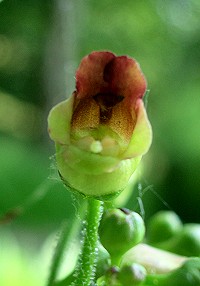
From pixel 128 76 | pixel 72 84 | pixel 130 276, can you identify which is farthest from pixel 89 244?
pixel 72 84

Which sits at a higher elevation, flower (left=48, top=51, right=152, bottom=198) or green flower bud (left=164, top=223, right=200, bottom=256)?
flower (left=48, top=51, right=152, bottom=198)

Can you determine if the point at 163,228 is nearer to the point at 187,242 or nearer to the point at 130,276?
the point at 187,242

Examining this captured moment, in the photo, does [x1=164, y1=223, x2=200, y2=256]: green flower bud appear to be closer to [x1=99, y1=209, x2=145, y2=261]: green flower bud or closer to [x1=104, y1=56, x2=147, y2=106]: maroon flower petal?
[x1=99, y1=209, x2=145, y2=261]: green flower bud

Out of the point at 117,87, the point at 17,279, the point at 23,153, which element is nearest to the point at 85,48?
the point at 23,153

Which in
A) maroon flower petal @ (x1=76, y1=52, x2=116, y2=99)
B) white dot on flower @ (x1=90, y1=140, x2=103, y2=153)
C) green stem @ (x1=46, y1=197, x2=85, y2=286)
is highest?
maroon flower petal @ (x1=76, y1=52, x2=116, y2=99)

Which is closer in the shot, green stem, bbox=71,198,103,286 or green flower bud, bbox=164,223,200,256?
green stem, bbox=71,198,103,286

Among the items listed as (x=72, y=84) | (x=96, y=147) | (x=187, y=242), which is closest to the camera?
(x=96, y=147)

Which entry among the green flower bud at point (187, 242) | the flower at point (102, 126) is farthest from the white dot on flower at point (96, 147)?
the green flower bud at point (187, 242)

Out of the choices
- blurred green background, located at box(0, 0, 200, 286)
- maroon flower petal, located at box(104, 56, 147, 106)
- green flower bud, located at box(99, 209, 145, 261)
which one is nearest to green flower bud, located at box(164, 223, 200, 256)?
green flower bud, located at box(99, 209, 145, 261)
